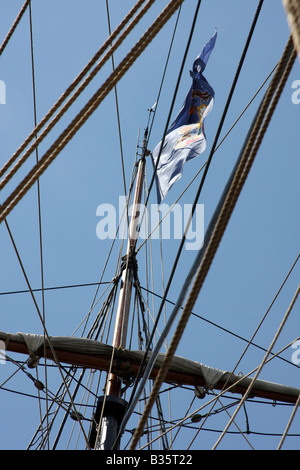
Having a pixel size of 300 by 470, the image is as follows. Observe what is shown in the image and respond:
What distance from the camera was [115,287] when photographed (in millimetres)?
10461

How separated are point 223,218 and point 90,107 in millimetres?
951

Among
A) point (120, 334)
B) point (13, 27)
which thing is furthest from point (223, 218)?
point (120, 334)

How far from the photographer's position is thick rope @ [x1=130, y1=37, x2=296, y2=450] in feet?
8.43

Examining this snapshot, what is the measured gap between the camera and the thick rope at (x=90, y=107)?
3.03 m

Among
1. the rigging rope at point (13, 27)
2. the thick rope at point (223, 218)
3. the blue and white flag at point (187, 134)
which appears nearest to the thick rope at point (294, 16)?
the thick rope at point (223, 218)

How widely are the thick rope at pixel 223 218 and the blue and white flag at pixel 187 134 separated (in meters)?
6.28

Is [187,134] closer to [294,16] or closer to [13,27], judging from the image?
[13,27]

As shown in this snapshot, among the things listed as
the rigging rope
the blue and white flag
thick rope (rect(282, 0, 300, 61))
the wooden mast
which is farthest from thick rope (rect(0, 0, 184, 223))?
the blue and white flag

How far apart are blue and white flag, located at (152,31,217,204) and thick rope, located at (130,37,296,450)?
20.6 ft

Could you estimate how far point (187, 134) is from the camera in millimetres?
9523

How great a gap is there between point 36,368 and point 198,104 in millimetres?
4651
